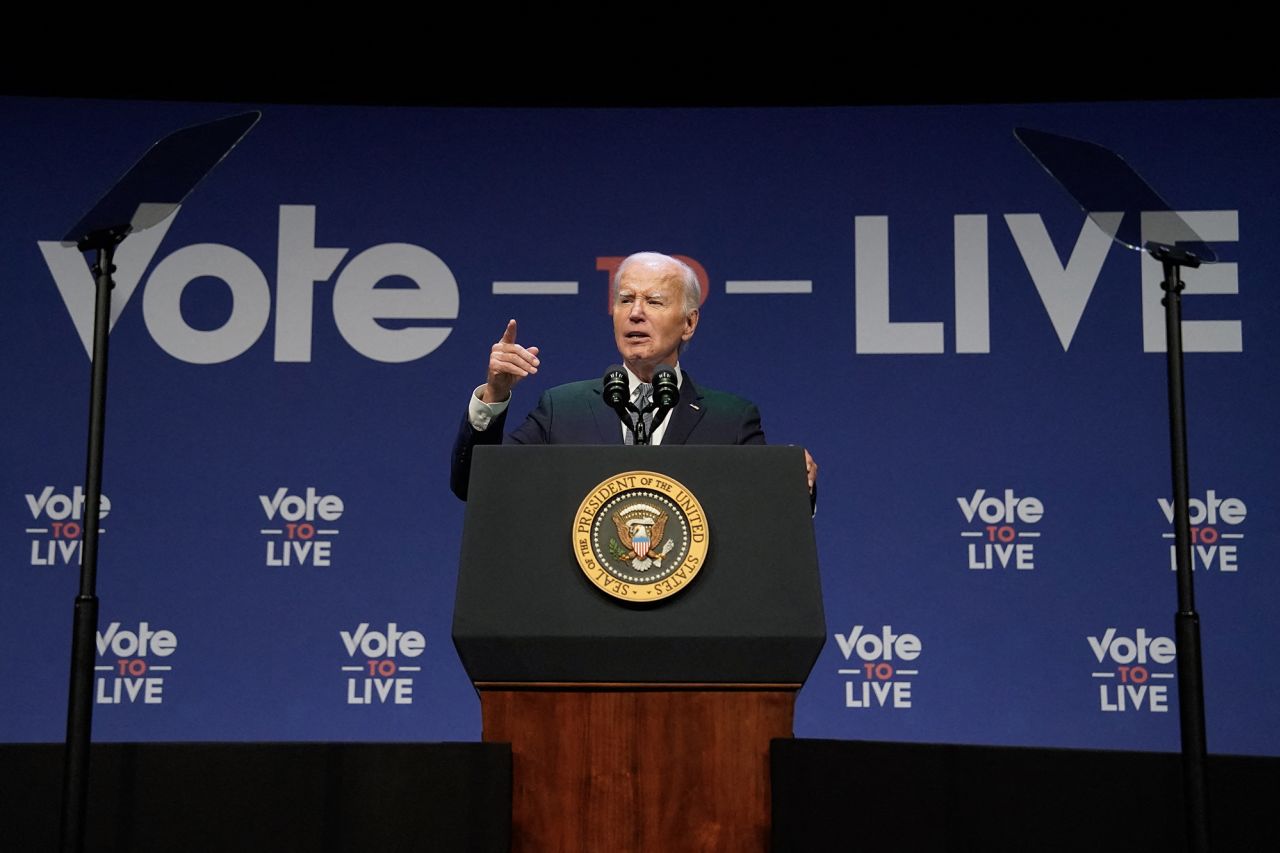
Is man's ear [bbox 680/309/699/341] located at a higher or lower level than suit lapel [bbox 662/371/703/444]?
higher

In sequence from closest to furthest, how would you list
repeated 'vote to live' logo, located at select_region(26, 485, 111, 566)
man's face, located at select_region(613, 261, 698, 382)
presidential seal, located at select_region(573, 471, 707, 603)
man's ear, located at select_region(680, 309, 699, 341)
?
presidential seal, located at select_region(573, 471, 707, 603) < man's face, located at select_region(613, 261, 698, 382) < man's ear, located at select_region(680, 309, 699, 341) < repeated 'vote to live' logo, located at select_region(26, 485, 111, 566)

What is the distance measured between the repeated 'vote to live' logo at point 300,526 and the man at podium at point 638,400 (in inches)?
53.3

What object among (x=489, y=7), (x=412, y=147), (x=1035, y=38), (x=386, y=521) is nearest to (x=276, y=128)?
(x=412, y=147)

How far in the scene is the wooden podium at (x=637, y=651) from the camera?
1712 mm

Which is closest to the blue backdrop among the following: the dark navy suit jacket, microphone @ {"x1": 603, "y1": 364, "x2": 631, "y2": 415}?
the dark navy suit jacket

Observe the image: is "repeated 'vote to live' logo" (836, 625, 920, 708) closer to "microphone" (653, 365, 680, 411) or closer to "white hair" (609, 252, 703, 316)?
"white hair" (609, 252, 703, 316)

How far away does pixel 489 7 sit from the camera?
4004 mm

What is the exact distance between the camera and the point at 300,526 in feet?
13.2

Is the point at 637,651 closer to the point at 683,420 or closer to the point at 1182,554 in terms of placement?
the point at 1182,554

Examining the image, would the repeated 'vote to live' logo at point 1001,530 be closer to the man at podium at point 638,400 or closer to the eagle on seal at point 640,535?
the man at podium at point 638,400

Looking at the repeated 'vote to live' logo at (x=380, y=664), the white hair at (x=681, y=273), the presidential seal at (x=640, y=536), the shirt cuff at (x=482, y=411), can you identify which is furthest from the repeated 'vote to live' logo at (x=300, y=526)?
the presidential seal at (x=640, y=536)

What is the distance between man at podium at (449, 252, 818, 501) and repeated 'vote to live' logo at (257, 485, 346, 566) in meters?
1.35

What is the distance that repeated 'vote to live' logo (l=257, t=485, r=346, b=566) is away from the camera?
4.02 metres

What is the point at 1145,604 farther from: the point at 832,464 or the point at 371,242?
the point at 371,242
